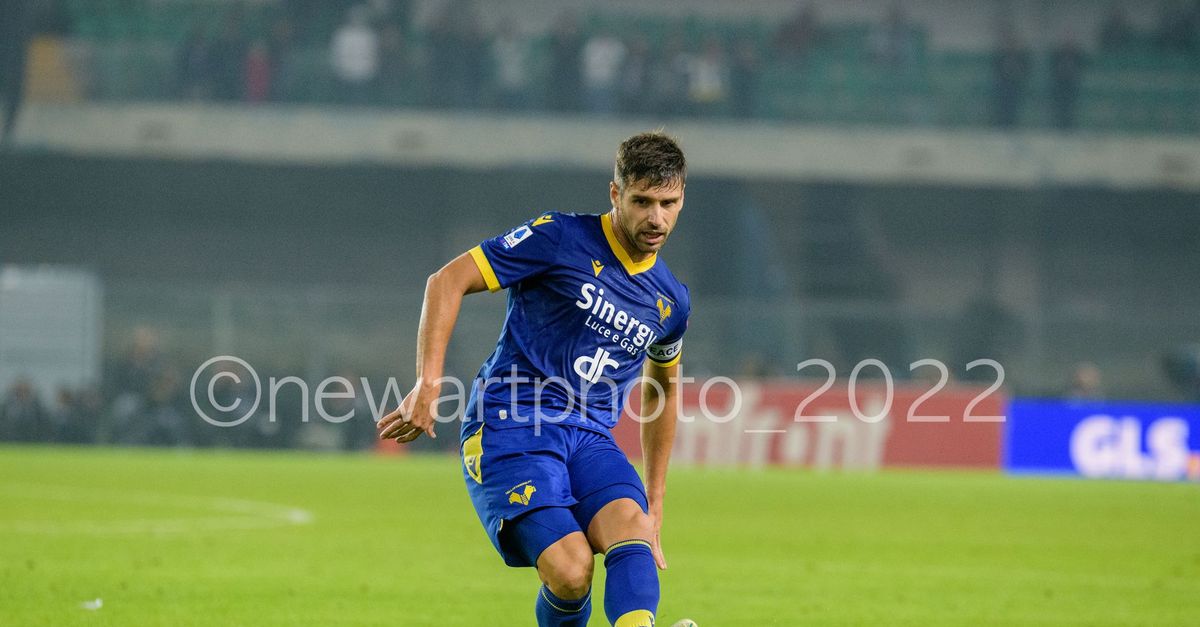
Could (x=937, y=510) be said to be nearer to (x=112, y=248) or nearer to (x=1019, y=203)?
(x=1019, y=203)

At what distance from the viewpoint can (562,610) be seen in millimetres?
5469

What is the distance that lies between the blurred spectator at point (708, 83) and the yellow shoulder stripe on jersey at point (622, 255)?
85.1ft

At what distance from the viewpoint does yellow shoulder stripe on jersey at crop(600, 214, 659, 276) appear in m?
5.66

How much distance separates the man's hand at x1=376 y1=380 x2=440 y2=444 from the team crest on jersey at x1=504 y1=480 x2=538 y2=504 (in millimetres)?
536

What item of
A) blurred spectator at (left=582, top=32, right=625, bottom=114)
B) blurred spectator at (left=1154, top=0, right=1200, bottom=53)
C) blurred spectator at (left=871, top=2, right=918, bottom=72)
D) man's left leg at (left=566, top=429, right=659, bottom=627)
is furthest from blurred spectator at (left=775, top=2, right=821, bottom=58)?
man's left leg at (left=566, top=429, right=659, bottom=627)

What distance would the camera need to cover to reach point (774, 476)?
22.1 metres

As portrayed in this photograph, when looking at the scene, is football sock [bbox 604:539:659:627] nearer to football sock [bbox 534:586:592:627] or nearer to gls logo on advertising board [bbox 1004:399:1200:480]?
football sock [bbox 534:586:592:627]

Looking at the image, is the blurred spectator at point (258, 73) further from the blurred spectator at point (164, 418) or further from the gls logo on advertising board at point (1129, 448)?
the gls logo on advertising board at point (1129, 448)

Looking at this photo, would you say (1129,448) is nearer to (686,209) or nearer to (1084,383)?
(1084,383)

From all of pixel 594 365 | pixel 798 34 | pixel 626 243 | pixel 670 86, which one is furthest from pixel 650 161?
pixel 798 34

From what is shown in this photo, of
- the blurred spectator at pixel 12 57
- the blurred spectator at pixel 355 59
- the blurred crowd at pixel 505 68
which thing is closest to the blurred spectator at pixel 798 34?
the blurred crowd at pixel 505 68

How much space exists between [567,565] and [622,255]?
3.75 ft

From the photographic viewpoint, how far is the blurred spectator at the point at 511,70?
1225 inches

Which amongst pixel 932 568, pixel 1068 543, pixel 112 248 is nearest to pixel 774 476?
pixel 1068 543
